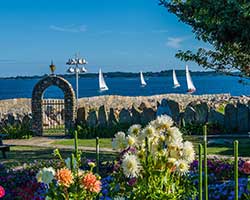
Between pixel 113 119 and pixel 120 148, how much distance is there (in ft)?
52.4

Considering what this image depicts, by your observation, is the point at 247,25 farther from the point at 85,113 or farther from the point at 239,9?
the point at 85,113

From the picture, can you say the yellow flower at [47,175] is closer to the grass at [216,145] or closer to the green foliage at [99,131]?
the grass at [216,145]

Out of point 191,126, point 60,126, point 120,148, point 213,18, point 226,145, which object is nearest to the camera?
point 120,148

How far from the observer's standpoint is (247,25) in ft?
31.2

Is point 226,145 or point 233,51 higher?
point 233,51

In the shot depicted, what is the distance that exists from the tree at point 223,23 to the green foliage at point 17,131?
28.8ft

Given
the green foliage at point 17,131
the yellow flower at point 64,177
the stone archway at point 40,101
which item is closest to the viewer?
the yellow flower at point 64,177

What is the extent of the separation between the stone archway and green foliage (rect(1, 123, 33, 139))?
1.30 feet

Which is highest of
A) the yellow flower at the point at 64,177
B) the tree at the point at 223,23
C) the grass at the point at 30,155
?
the tree at the point at 223,23

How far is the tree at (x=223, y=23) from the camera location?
9.34 m

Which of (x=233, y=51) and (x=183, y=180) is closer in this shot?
(x=183, y=180)

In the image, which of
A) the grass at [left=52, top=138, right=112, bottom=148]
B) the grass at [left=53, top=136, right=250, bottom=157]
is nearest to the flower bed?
the grass at [left=53, top=136, right=250, bottom=157]

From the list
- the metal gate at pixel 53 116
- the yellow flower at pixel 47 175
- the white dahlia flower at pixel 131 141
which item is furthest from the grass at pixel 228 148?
the yellow flower at pixel 47 175

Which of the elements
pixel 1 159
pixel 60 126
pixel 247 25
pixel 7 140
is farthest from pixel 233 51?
pixel 60 126
